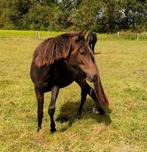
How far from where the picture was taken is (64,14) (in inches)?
2498

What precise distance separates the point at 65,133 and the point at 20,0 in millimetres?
66654

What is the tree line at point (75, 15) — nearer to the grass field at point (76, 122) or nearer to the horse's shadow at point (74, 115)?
the grass field at point (76, 122)

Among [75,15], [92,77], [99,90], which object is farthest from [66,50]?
[75,15]

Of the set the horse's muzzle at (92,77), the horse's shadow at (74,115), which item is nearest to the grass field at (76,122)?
the horse's shadow at (74,115)

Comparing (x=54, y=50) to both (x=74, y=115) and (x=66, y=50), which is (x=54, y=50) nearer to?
(x=66, y=50)

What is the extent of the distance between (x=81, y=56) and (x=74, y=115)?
2.44m

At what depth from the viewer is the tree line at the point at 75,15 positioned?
54156mm

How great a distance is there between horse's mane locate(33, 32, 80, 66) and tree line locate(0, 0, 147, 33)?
4814cm

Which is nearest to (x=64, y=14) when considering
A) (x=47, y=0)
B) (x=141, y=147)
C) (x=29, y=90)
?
(x=47, y=0)

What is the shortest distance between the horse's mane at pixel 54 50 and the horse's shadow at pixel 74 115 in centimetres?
158

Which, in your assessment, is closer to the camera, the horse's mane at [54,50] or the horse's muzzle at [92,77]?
the horse's muzzle at [92,77]

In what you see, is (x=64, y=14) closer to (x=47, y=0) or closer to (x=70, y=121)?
(x=47, y=0)

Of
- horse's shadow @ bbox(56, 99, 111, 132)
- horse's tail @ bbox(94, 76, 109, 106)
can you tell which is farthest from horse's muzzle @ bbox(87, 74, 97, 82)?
horse's shadow @ bbox(56, 99, 111, 132)

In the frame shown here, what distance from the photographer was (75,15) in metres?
56.5
